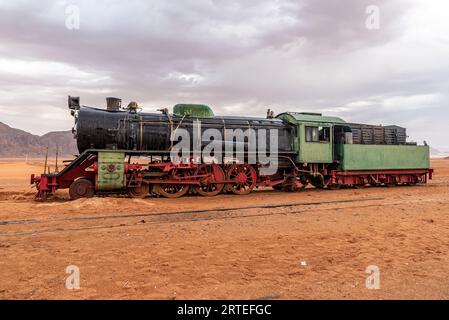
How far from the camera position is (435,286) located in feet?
15.1

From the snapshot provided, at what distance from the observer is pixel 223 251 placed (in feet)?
20.5

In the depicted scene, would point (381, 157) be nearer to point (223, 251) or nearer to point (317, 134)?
point (317, 134)

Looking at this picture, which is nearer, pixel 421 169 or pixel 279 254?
pixel 279 254

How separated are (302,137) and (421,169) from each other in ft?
29.1

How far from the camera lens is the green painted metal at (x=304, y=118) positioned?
1698 cm

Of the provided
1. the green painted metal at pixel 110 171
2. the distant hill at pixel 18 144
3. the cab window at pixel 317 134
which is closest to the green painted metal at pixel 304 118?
the cab window at pixel 317 134

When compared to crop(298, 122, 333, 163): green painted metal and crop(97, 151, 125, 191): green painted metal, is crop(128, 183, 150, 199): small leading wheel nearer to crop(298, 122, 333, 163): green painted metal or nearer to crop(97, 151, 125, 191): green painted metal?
crop(97, 151, 125, 191): green painted metal

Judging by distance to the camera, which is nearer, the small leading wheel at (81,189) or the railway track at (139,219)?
the railway track at (139,219)

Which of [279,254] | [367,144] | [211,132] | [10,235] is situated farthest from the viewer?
[367,144]

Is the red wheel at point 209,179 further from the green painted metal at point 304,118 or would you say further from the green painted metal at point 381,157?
the green painted metal at point 381,157

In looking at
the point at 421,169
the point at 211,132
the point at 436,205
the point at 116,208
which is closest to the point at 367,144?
the point at 421,169

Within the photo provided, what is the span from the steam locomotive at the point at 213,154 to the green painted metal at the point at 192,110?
43 millimetres

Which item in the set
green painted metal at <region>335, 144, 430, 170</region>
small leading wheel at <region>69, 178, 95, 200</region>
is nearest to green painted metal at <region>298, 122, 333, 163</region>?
green painted metal at <region>335, 144, 430, 170</region>
